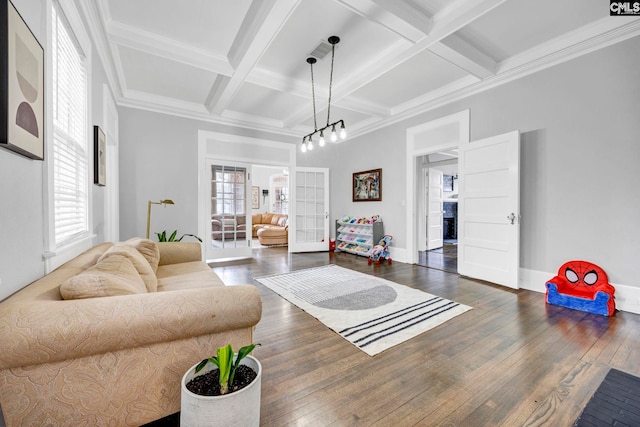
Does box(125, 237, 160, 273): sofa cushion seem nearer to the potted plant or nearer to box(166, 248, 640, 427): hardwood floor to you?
box(166, 248, 640, 427): hardwood floor

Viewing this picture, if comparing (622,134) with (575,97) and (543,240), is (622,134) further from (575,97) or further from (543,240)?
(543,240)

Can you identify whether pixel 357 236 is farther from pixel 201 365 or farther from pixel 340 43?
pixel 201 365

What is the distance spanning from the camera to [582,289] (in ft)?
9.74

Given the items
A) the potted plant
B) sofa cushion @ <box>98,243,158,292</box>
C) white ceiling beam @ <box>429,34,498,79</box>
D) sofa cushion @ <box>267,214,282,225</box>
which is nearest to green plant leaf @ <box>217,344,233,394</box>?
the potted plant

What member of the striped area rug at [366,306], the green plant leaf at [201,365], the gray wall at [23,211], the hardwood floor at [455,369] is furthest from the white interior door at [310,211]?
the green plant leaf at [201,365]

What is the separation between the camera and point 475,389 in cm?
160

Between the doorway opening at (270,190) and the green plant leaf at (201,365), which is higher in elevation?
the doorway opening at (270,190)

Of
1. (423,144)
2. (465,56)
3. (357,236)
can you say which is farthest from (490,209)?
(357,236)

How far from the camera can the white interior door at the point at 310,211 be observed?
20.6ft

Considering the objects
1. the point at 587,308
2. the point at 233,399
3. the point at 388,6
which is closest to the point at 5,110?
the point at 233,399

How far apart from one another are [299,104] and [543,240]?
4164mm

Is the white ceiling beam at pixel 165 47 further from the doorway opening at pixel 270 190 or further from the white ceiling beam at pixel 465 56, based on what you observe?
the doorway opening at pixel 270 190

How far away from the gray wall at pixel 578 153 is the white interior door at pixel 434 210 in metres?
2.63

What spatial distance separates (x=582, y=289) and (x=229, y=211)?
5.35 meters
